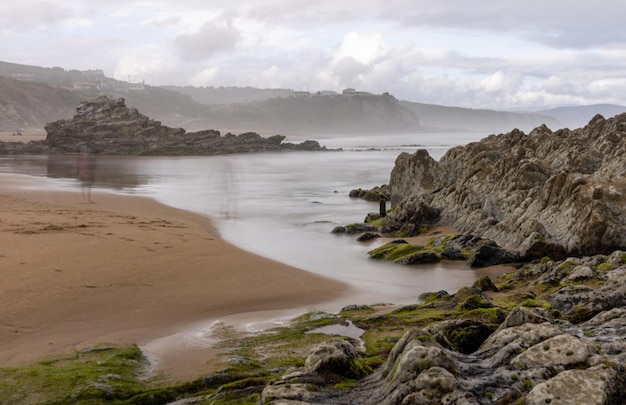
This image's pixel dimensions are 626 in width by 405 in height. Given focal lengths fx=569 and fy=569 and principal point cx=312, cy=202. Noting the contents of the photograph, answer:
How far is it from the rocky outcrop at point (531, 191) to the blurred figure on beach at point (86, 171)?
1820 cm

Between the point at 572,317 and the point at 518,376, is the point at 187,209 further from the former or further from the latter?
the point at 518,376

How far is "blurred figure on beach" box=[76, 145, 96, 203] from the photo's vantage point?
3550 centimetres

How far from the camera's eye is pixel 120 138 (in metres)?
81.8

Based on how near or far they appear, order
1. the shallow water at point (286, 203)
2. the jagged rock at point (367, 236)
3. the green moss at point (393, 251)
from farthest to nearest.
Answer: the jagged rock at point (367, 236), the green moss at point (393, 251), the shallow water at point (286, 203)

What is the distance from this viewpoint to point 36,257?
15742 mm

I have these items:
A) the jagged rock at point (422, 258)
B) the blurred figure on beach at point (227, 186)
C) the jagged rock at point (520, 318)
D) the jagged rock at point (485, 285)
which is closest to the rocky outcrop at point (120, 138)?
the blurred figure on beach at point (227, 186)

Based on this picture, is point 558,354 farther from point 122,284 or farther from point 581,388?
point 122,284

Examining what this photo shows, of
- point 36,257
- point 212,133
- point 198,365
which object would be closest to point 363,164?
point 212,133

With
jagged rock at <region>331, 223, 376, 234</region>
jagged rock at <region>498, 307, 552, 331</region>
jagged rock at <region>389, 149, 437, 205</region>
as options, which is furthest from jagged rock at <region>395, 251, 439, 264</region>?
jagged rock at <region>389, 149, 437, 205</region>

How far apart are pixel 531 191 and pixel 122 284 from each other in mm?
15543

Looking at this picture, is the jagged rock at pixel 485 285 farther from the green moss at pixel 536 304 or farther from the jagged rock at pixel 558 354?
the jagged rock at pixel 558 354

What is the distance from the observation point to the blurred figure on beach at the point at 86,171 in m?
35.5

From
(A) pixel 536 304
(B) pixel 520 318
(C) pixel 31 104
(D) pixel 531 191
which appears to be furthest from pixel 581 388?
(C) pixel 31 104

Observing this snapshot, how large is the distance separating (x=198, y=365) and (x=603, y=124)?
3347 centimetres
